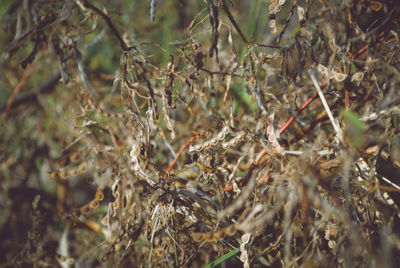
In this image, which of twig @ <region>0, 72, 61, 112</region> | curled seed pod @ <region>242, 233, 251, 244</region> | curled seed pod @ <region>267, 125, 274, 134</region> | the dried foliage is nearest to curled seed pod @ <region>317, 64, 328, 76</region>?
the dried foliage

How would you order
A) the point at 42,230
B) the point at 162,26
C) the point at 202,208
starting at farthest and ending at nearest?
the point at 162,26 < the point at 42,230 < the point at 202,208

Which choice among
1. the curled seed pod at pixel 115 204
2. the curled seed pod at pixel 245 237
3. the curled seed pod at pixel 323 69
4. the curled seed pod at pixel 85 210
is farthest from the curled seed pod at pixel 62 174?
the curled seed pod at pixel 323 69

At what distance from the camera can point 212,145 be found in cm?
91

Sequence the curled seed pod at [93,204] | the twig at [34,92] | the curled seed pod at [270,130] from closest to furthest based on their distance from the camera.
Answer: the curled seed pod at [270,130]
the curled seed pod at [93,204]
the twig at [34,92]

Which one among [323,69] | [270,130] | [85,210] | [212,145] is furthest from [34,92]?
[323,69]

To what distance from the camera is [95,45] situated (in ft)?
5.56

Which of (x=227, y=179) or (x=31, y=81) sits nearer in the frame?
(x=227, y=179)

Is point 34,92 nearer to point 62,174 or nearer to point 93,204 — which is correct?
point 62,174

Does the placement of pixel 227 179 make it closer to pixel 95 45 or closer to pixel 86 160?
pixel 86 160

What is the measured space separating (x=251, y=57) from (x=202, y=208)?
52 cm

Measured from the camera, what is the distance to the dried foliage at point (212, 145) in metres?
0.79

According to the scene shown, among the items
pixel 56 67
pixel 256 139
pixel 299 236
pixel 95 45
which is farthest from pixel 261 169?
pixel 56 67

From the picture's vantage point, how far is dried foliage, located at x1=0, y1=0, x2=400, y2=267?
79 cm

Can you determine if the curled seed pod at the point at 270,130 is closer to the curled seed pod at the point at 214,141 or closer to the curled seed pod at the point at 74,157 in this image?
the curled seed pod at the point at 214,141
